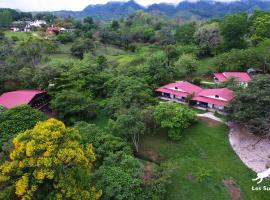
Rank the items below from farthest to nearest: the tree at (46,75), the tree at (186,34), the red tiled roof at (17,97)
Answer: the tree at (186,34), the tree at (46,75), the red tiled roof at (17,97)

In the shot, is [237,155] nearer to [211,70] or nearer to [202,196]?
[202,196]

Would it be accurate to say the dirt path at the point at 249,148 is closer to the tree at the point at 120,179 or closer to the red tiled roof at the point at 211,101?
the red tiled roof at the point at 211,101

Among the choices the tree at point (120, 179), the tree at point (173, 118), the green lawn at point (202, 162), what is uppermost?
the tree at point (173, 118)

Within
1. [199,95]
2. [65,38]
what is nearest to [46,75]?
[199,95]

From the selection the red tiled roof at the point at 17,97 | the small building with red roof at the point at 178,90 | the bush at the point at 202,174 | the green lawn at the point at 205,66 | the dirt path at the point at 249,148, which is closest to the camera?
the bush at the point at 202,174

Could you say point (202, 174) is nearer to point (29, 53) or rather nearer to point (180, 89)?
point (180, 89)

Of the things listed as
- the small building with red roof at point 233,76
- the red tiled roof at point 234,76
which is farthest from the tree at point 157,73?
the red tiled roof at point 234,76

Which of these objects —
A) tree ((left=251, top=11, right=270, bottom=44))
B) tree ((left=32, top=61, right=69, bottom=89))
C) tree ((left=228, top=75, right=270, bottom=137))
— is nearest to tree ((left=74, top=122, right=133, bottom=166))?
tree ((left=228, top=75, right=270, bottom=137))

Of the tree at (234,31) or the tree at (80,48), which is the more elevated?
the tree at (234,31)
